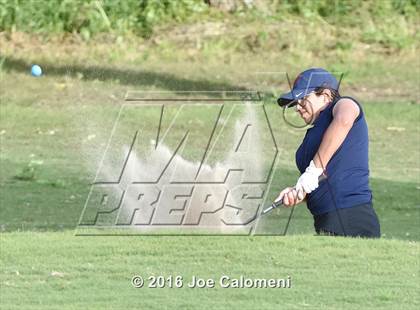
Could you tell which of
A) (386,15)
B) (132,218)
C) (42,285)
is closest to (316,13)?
(386,15)

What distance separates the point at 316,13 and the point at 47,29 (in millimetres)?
4476

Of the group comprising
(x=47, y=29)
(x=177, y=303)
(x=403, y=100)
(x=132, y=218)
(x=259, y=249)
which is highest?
(x=177, y=303)

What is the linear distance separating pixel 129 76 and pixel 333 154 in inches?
476

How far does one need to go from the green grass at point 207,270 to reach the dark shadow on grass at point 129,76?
34.6 ft

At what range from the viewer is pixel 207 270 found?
6.85 meters

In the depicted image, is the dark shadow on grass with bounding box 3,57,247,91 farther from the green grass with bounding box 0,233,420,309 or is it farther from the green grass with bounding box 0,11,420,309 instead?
the green grass with bounding box 0,233,420,309

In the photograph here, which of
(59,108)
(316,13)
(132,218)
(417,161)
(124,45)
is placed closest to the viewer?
(132,218)

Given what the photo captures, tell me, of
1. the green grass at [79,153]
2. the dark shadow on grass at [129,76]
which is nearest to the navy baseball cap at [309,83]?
the green grass at [79,153]

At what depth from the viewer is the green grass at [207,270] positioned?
6.21 meters

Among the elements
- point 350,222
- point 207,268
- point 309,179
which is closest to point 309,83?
point 309,179

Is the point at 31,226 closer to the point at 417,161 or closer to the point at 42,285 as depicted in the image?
the point at 42,285

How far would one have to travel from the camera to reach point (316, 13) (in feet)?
71.9

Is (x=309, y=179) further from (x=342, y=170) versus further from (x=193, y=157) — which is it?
(x=193, y=157)

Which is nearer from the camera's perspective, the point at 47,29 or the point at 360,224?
the point at 360,224
